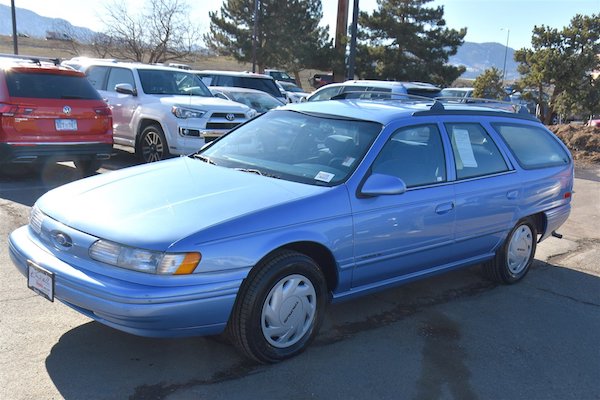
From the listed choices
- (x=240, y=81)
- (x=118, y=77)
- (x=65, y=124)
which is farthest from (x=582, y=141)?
(x=65, y=124)

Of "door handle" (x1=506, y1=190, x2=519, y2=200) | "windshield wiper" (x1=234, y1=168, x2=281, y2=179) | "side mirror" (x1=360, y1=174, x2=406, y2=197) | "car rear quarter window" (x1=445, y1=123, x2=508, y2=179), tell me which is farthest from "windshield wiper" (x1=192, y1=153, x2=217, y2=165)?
"door handle" (x1=506, y1=190, x2=519, y2=200)

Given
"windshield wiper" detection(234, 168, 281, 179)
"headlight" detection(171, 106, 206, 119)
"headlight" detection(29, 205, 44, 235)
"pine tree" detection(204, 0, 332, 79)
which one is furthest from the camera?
"pine tree" detection(204, 0, 332, 79)

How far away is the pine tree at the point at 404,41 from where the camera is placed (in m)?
33.7

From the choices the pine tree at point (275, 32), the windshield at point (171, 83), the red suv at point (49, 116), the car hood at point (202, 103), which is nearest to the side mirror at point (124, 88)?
the windshield at point (171, 83)

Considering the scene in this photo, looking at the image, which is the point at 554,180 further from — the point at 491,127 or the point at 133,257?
the point at 133,257

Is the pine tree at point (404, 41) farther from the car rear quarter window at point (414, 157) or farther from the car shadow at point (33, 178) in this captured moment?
the car rear quarter window at point (414, 157)

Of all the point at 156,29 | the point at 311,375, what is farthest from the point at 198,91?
the point at 156,29

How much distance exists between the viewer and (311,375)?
11.5 feet

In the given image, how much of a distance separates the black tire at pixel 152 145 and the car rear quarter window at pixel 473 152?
5680 millimetres

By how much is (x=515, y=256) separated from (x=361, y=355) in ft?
7.64

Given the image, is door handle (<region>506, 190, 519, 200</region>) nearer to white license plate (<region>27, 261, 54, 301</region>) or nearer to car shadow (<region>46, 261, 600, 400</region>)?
car shadow (<region>46, 261, 600, 400</region>)

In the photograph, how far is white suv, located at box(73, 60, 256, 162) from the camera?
932 cm

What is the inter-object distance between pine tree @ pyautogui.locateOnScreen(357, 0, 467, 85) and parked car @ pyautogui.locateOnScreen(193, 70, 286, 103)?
19361 millimetres

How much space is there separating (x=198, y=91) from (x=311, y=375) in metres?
8.04
